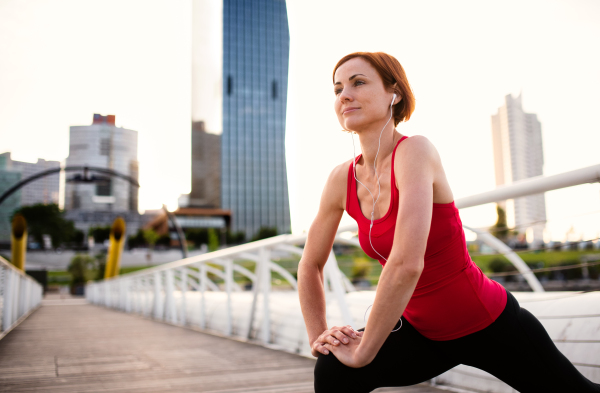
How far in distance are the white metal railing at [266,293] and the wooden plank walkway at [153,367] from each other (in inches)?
9.5

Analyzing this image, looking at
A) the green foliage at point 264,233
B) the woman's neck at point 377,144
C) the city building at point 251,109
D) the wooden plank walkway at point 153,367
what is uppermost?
the city building at point 251,109

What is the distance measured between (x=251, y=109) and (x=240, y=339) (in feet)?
306

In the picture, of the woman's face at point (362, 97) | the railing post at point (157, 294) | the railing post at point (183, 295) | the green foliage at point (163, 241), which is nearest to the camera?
the woman's face at point (362, 97)

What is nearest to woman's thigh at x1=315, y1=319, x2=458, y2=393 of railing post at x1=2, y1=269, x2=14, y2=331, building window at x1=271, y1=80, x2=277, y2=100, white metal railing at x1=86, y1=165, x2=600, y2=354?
white metal railing at x1=86, y1=165, x2=600, y2=354

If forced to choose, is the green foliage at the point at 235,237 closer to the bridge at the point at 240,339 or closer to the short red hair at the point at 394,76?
the bridge at the point at 240,339

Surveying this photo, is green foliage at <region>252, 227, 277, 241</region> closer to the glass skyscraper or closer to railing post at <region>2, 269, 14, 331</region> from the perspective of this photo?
the glass skyscraper

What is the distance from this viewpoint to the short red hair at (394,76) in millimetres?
1157

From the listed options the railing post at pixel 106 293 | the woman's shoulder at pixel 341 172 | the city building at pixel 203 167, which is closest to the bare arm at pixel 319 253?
the woman's shoulder at pixel 341 172

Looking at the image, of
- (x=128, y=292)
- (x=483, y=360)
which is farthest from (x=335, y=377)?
(x=128, y=292)

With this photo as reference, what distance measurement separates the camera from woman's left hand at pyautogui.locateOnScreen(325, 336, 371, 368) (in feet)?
3.16

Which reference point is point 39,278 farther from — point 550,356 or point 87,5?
point 550,356

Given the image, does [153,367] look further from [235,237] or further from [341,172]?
[235,237]

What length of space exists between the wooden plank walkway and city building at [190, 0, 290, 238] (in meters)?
89.8

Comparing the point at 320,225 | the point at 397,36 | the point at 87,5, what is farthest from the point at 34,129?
the point at 320,225
